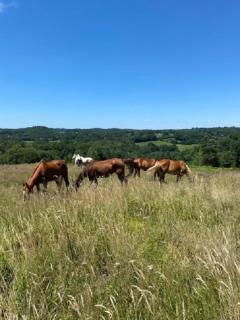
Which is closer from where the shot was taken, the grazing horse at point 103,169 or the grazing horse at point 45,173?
the grazing horse at point 45,173

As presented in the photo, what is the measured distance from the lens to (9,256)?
4141 mm

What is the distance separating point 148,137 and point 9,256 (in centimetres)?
12571

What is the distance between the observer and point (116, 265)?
11.1 ft

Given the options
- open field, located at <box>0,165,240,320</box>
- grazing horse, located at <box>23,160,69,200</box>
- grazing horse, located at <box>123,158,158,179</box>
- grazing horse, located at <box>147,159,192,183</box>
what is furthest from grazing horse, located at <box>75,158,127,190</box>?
open field, located at <box>0,165,240,320</box>

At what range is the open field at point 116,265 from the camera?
9.41 ft

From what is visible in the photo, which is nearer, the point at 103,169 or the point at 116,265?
the point at 116,265

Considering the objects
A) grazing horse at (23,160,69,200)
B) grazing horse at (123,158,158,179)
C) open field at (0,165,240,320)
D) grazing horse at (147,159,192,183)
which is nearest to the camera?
open field at (0,165,240,320)

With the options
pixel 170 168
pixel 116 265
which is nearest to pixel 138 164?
pixel 170 168

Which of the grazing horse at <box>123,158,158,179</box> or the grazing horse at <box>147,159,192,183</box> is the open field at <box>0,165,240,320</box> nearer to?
the grazing horse at <box>147,159,192,183</box>

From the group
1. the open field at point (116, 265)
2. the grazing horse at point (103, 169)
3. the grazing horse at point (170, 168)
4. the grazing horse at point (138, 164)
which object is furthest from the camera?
the grazing horse at point (138, 164)

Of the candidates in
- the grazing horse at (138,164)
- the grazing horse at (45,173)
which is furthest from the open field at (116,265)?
the grazing horse at (138,164)

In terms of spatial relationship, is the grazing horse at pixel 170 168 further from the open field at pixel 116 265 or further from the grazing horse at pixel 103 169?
the open field at pixel 116 265

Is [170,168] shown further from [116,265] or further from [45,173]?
[116,265]

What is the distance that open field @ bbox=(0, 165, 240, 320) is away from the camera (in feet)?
9.41
